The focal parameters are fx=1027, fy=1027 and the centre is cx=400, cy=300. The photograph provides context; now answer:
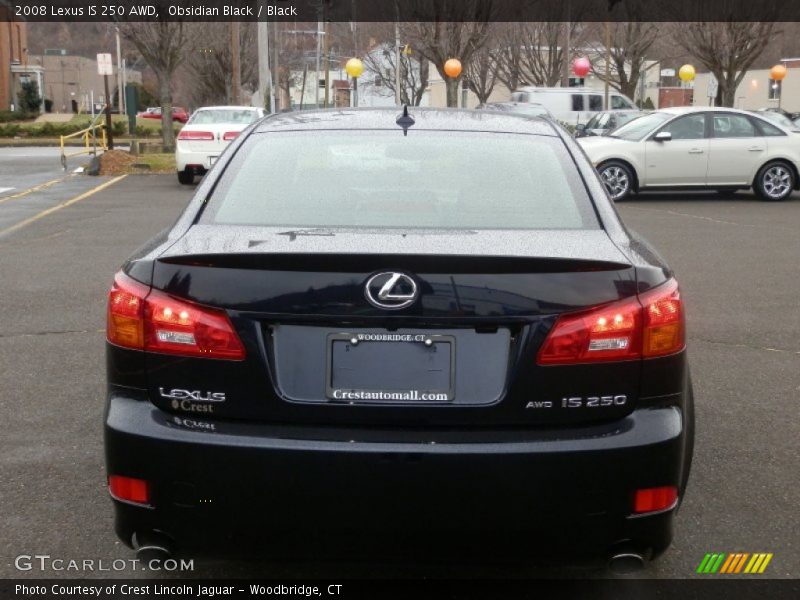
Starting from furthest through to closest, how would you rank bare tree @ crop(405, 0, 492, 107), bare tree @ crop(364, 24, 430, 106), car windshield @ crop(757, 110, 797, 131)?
bare tree @ crop(364, 24, 430, 106)
bare tree @ crop(405, 0, 492, 107)
car windshield @ crop(757, 110, 797, 131)

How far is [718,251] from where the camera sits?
456 inches

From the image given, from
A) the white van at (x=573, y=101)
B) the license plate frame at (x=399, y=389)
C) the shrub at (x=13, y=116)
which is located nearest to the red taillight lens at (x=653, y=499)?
the license plate frame at (x=399, y=389)

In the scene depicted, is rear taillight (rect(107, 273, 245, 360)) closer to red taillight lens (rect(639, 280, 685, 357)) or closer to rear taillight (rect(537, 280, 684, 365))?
rear taillight (rect(537, 280, 684, 365))

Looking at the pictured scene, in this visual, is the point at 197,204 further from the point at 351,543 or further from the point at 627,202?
the point at 627,202

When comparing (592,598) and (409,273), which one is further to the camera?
(592,598)

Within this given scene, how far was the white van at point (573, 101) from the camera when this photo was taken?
3684cm

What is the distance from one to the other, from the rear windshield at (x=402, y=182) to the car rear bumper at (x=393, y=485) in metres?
0.78

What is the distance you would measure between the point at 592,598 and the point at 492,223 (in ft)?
4.13

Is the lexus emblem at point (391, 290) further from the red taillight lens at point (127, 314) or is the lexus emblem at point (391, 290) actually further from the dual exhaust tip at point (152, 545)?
the dual exhaust tip at point (152, 545)

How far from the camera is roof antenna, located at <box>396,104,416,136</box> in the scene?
396 cm

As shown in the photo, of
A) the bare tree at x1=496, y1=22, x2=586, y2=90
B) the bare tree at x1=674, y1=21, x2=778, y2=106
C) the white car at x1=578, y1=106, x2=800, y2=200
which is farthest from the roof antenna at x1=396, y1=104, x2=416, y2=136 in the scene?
the bare tree at x1=496, y1=22, x2=586, y2=90

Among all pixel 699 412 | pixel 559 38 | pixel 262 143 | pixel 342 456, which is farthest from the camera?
pixel 559 38

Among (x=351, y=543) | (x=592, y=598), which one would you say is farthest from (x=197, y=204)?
(x=592, y=598)

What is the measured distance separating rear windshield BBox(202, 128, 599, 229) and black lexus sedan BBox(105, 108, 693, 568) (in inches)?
17.3
